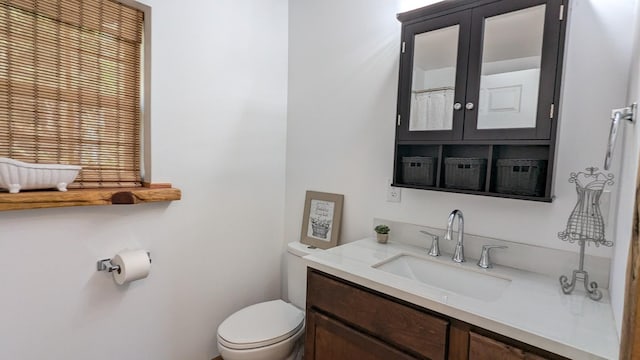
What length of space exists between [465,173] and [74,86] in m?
1.76

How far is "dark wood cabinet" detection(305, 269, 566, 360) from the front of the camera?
35.9 inches

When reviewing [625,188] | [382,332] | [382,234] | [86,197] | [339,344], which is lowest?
[339,344]

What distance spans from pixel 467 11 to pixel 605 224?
96 centimetres

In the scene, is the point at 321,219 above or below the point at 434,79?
below

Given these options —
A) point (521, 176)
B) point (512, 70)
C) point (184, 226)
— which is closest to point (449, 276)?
point (521, 176)

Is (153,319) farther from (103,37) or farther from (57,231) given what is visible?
(103,37)

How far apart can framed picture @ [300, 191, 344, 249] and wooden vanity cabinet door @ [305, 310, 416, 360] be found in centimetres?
64

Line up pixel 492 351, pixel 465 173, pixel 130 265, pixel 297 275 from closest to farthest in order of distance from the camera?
pixel 492 351 < pixel 465 173 < pixel 130 265 < pixel 297 275

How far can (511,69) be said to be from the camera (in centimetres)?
124

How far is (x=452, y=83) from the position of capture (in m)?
1.37

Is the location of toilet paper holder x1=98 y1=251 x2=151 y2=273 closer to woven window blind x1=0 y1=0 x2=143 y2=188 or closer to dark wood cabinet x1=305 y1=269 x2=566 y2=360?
woven window blind x1=0 y1=0 x2=143 y2=188

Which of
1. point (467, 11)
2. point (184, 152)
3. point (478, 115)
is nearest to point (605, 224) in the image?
point (478, 115)

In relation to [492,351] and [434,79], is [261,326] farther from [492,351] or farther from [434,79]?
[434,79]

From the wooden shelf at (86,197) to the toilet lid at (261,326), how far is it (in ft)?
2.38
